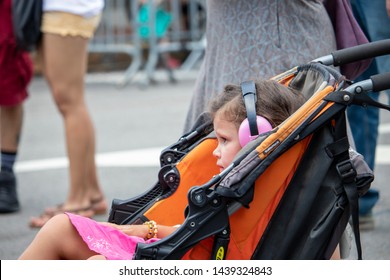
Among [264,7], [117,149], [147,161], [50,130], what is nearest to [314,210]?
[264,7]

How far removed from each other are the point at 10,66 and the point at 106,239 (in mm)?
2768

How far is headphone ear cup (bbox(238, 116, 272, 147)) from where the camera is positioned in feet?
10.3

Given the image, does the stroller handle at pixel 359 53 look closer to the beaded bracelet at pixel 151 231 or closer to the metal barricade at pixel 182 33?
the beaded bracelet at pixel 151 231

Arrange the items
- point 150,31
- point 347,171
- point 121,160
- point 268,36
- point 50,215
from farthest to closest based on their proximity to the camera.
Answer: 1. point 150,31
2. point 121,160
3. point 50,215
4. point 268,36
5. point 347,171

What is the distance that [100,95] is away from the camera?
12.5m

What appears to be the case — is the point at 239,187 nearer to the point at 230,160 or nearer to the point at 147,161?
the point at 230,160

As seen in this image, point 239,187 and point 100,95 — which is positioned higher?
point 239,187

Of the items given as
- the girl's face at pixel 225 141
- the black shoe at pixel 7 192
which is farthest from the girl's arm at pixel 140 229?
the black shoe at pixel 7 192

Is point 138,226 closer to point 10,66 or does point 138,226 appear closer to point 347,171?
point 347,171

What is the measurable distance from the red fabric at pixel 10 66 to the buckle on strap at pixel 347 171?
118 inches

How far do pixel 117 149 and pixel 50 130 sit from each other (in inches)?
61.1

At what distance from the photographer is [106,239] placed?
3.13 metres

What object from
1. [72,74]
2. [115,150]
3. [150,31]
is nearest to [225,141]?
[72,74]

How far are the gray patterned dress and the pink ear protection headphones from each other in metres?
0.83
